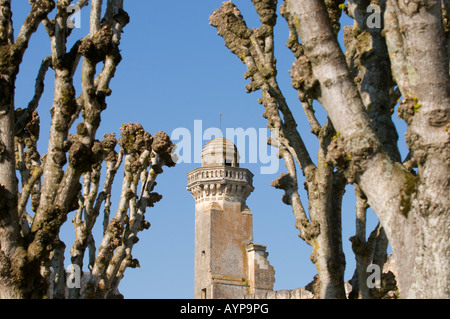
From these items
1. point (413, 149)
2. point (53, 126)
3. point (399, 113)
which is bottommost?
point (413, 149)

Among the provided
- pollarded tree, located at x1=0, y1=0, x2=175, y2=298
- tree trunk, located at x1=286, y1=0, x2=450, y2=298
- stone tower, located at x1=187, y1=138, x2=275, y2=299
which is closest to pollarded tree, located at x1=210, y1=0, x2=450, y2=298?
tree trunk, located at x1=286, y1=0, x2=450, y2=298

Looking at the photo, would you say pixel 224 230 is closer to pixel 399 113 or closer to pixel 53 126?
pixel 53 126

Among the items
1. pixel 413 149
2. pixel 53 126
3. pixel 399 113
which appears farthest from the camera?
pixel 53 126

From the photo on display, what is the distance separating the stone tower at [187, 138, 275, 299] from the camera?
162ft

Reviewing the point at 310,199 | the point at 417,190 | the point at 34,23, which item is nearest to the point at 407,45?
the point at 417,190

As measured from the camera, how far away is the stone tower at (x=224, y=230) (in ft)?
162

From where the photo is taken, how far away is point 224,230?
52500mm

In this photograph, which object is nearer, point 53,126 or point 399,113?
point 399,113

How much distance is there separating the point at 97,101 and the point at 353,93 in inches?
181

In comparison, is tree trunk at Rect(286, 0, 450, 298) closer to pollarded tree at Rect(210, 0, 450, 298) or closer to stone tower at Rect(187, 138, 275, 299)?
pollarded tree at Rect(210, 0, 450, 298)

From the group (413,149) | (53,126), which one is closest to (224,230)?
(53,126)

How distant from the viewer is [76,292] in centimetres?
1609

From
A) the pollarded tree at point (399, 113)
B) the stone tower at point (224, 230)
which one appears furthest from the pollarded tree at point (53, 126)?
the stone tower at point (224, 230)
